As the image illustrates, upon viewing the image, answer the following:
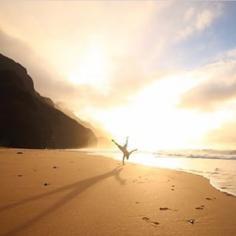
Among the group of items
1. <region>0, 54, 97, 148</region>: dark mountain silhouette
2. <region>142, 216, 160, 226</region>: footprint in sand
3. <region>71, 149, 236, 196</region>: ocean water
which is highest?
<region>0, 54, 97, 148</region>: dark mountain silhouette

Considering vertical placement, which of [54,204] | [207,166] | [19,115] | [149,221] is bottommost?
[149,221]

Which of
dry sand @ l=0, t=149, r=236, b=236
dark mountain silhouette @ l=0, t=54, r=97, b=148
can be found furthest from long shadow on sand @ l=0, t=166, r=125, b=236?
dark mountain silhouette @ l=0, t=54, r=97, b=148

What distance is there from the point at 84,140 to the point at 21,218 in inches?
5107

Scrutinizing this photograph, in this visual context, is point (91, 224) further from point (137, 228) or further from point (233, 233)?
point (233, 233)

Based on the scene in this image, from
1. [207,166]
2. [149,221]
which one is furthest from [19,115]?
[149,221]

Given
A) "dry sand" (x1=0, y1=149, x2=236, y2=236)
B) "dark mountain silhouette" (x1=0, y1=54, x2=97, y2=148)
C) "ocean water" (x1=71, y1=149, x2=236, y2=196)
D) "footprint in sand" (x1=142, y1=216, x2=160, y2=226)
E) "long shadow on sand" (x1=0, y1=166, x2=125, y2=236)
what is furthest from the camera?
"dark mountain silhouette" (x1=0, y1=54, x2=97, y2=148)

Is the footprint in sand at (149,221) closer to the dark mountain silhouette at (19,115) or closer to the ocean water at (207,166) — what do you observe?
the ocean water at (207,166)

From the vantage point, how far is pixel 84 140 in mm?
134000

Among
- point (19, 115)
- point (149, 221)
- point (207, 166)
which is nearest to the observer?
point (149, 221)

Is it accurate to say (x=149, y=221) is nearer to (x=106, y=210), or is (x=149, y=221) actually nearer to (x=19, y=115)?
(x=106, y=210)

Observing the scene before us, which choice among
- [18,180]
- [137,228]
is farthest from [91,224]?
[18,180]

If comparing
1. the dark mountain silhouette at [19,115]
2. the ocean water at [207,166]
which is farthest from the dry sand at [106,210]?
the dark mountain silhouette at [19,115]

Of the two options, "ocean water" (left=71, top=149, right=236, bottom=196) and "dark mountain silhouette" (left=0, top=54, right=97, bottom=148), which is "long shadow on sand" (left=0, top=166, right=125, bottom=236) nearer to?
"ocean water" (left=71, top=149, right=236, bottom=196)

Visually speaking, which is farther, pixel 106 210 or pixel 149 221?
pixel 106 210
